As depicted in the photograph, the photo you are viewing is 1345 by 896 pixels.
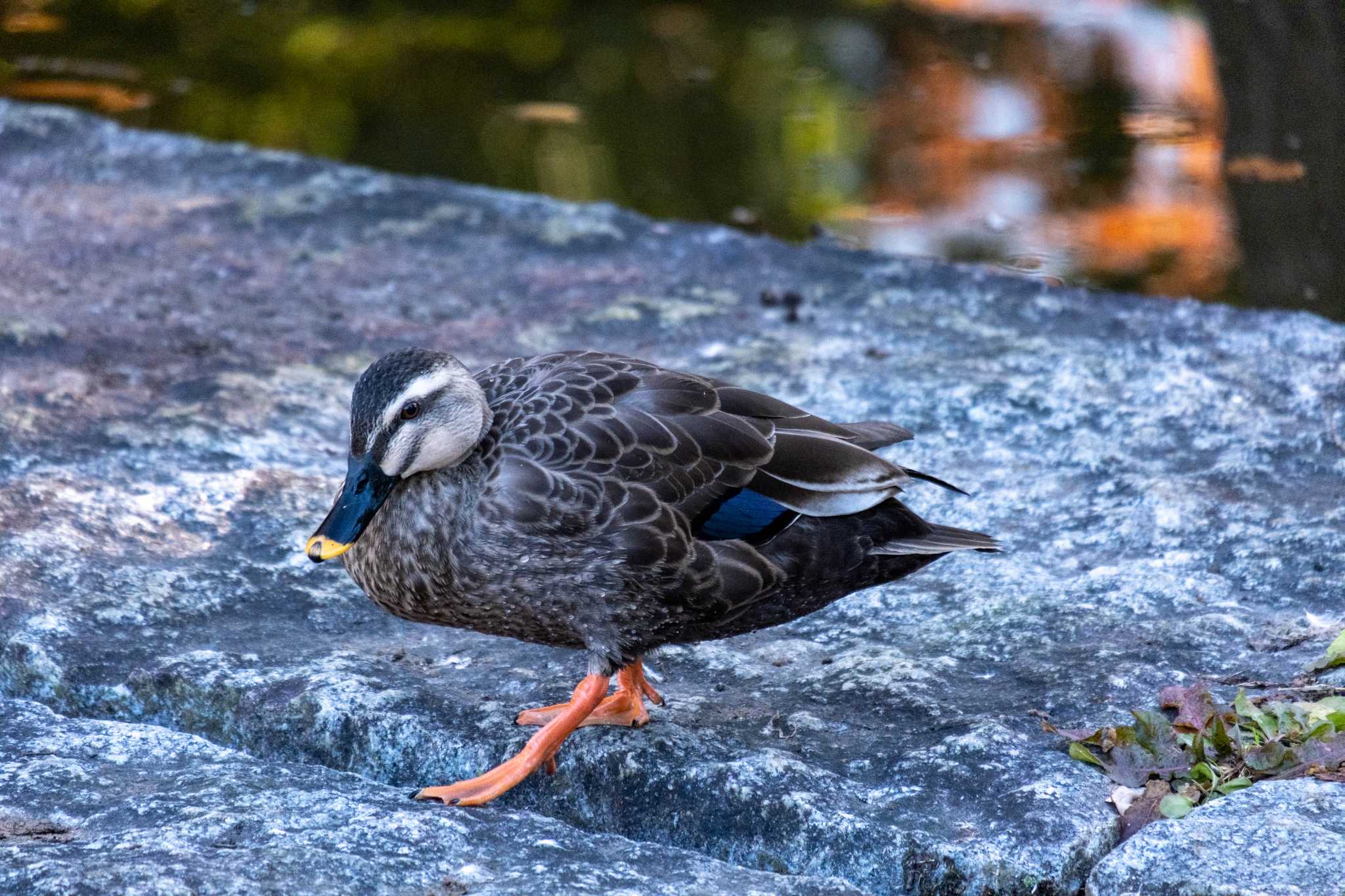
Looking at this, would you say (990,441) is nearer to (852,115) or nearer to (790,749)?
(790,749)

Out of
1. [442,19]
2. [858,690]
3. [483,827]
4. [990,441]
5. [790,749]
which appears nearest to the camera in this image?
[483,827]

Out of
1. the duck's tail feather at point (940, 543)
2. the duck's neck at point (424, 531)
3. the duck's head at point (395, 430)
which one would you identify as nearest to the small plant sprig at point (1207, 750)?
the duck's tail feather at point (940, 543)

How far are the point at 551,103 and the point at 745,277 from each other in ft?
12.2

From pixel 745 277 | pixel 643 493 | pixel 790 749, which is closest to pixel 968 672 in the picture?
pixel 790 749

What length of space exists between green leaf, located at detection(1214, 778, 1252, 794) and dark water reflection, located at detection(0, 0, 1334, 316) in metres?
3.93

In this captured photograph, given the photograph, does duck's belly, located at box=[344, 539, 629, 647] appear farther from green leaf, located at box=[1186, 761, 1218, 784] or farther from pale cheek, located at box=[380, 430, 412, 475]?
green leaf, located at box=[1186, 761, 1218, 784]

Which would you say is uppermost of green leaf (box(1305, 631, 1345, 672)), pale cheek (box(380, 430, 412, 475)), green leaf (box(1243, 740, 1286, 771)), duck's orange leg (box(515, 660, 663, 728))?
pale cheek (box(380, 430, 412, 475))

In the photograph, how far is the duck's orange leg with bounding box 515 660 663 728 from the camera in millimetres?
2896

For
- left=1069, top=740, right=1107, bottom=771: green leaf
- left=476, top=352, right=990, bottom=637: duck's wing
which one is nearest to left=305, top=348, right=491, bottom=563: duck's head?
left=476, top=352, right=990, bottom=637: duck's wing

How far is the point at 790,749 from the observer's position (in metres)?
2.80

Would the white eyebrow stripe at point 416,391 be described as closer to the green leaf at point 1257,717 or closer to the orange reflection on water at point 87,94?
the green leaf at point 1257,717

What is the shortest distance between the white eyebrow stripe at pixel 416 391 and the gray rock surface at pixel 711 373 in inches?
22.2

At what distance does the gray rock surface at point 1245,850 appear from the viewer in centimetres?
225

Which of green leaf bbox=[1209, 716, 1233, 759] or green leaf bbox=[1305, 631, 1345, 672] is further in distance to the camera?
green leaf bbox=[1305, 631, 1345, 672]
